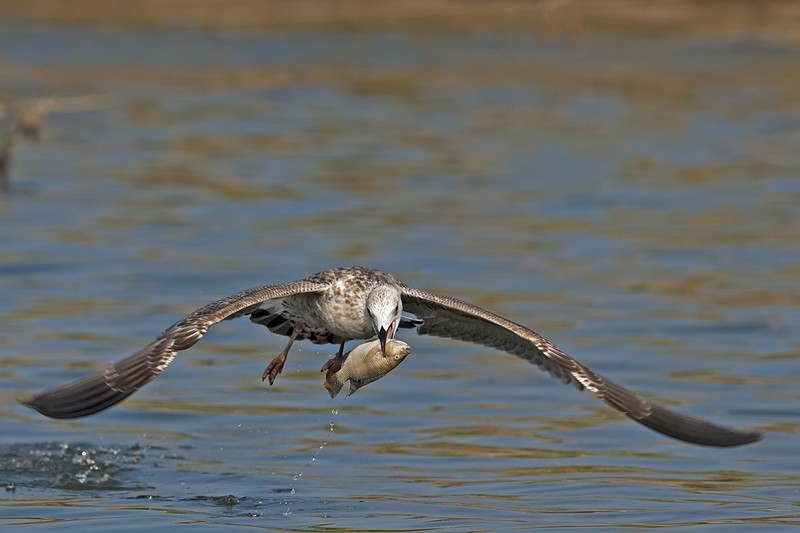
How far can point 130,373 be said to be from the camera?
9000 millimetres

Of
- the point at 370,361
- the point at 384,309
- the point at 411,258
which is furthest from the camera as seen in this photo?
the point at 411,258

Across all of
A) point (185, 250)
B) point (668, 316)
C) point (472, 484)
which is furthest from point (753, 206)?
point (472, 484)

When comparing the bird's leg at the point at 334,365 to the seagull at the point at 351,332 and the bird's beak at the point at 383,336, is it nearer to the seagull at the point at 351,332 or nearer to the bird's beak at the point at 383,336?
the seagull at the point at 351,332

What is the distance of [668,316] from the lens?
15.9 m

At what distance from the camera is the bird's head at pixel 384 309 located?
9.87 metres

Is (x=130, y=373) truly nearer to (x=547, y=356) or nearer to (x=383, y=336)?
(x=383, y=336)

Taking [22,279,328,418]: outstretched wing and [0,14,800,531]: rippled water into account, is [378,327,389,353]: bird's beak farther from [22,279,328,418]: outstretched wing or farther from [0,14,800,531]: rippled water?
[0,14,800,531]: rippled water

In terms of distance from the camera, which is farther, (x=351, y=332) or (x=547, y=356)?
(x=351, y=332)

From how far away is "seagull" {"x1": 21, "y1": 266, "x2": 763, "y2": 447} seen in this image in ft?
29.2

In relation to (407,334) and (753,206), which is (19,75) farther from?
(407,334)

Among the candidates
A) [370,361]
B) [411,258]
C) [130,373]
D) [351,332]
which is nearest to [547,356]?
[370,361]

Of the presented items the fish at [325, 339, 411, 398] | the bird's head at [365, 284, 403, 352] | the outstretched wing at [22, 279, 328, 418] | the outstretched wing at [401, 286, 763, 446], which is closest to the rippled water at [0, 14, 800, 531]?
the outstretched wing at [401, 286, 763, 446]

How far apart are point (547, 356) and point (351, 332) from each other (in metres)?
1.22

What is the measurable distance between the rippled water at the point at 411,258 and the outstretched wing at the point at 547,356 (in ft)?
2.63
